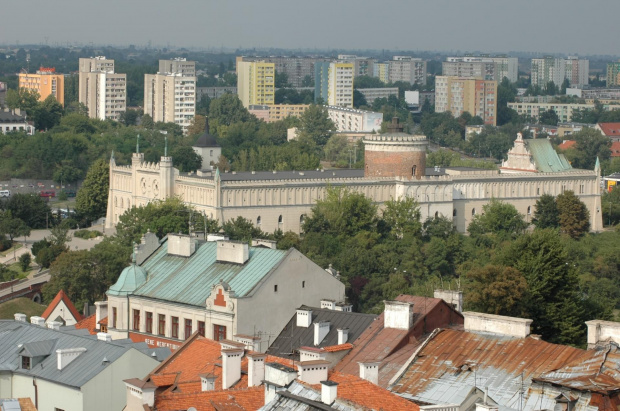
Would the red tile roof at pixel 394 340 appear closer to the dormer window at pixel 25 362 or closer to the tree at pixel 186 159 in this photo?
the dormer window at pixel 25 362

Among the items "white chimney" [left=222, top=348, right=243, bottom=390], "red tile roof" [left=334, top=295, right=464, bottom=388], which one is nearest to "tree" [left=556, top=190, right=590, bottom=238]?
"red tile roof" [left=334, top=295, right=464, bottom=388]

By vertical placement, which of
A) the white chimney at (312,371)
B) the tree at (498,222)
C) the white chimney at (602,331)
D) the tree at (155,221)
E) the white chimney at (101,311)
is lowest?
the tree at (498,222)


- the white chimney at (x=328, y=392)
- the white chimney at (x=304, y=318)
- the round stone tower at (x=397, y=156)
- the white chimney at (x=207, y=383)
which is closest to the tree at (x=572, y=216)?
the round stone tower at (x=397, y=156)

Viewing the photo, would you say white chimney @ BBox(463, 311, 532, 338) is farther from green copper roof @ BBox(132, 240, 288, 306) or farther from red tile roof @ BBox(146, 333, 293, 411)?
green copper roof @ BBox(132, 240, 288, 306)

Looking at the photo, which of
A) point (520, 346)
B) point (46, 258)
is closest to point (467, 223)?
point (46, 258)

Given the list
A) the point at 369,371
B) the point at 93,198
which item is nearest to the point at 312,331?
the point at 369,371
